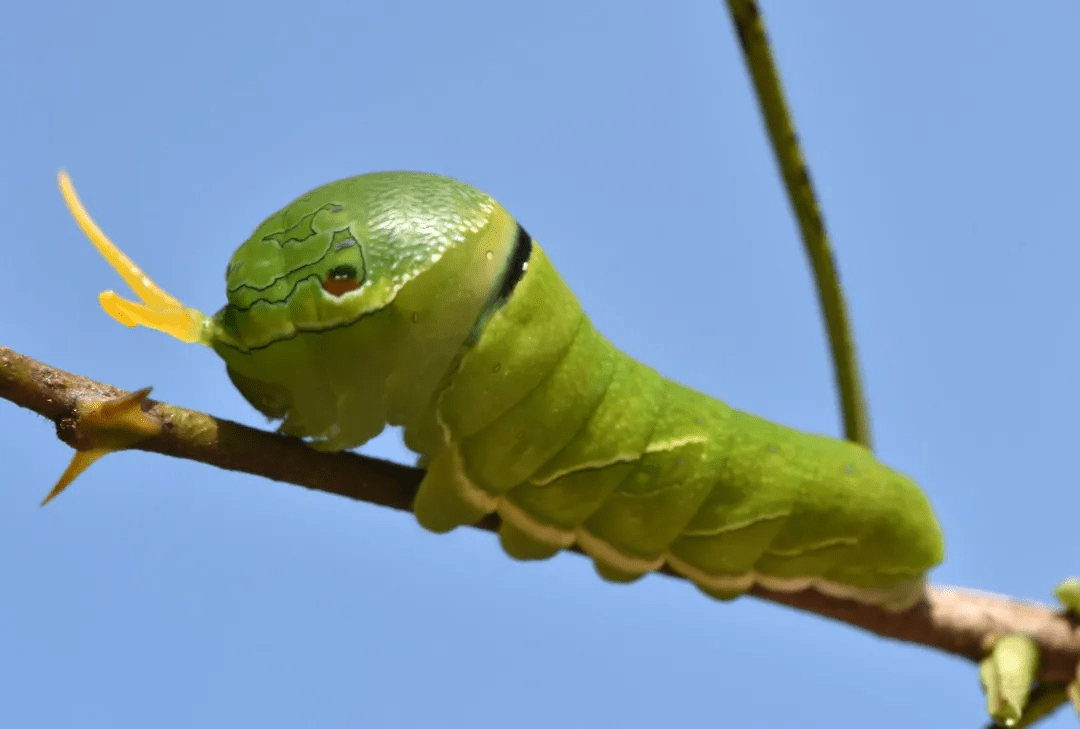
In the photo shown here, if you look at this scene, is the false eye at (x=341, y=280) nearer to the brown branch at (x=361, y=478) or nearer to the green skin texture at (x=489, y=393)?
the green skin texture at (x=489, y=393)

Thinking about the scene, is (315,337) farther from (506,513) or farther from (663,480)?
(663,480)

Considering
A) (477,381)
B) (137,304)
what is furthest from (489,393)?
(137,304)

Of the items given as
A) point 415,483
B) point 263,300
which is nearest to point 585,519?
point 415,483

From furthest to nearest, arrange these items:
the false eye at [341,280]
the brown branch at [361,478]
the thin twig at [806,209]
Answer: the thin twig at [806,209], the false eye at [341,280], the brown branch at [361,478]

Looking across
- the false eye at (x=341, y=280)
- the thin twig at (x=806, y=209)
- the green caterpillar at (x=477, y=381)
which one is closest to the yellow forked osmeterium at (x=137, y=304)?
the green caterpillar at (x=477, y=381)

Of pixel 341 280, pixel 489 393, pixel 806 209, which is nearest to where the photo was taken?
pixel 341 280

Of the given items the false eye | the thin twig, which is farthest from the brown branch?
the thin twig

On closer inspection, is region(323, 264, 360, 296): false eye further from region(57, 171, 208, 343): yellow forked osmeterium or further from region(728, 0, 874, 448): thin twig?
region(728, 0, 874, 448): thin twig

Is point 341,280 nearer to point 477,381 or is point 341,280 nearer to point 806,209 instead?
point 477,381
